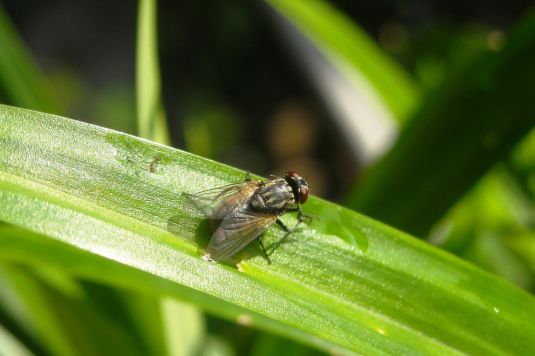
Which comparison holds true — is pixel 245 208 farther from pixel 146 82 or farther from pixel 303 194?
pixel 146 82

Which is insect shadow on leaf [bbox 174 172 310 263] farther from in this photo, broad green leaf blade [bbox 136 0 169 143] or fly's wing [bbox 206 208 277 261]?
broad green leaf blade [bbox 136 0 169 143]

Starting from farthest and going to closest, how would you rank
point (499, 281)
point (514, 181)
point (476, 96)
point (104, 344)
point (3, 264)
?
point (514, 181) < point (104, 344) < point (3, 264) < point (476, 96) < point (499, 281)

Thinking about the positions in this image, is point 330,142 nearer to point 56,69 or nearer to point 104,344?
point 56,69

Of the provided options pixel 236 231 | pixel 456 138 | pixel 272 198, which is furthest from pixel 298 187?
pixel 456 138

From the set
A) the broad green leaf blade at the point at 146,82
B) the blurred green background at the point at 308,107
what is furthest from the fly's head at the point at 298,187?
the broad green leaf blade at the point at 146,82

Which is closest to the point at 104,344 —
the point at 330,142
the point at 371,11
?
the point at 330,142

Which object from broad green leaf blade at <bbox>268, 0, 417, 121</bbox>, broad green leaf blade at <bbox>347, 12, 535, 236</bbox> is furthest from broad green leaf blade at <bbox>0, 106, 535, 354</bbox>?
broad green leaf blade at <bbox>268, 0, 417, 121</bbox>
